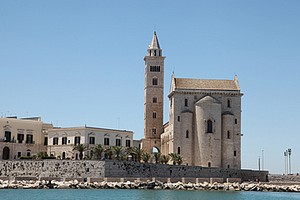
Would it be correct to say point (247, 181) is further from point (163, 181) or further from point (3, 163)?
point (3, 163)

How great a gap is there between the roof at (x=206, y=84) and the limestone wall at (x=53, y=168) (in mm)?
16652

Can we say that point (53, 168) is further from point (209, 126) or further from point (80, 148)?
point (209, 126)

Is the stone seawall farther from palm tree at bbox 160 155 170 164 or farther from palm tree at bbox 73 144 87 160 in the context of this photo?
palm tree at bbox 73 144 87 160

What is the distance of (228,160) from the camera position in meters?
70.2

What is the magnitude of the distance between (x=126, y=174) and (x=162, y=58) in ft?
66.7

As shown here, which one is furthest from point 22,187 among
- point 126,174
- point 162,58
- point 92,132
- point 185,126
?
point 162,58

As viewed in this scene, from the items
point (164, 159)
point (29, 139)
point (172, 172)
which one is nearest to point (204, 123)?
point (164, 159)

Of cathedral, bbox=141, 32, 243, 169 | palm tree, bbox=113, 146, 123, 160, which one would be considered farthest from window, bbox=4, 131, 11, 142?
cathedral, bbox=141, 32, 243, 169

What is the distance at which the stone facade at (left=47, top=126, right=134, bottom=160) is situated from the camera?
2719 inches

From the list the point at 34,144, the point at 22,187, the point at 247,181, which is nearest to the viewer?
the point at 22,187

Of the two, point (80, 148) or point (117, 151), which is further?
point (117, 151)

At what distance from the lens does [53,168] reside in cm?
6053

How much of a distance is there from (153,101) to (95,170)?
18.8 m

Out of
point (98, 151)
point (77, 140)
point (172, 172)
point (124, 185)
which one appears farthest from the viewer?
point (77, 140)
